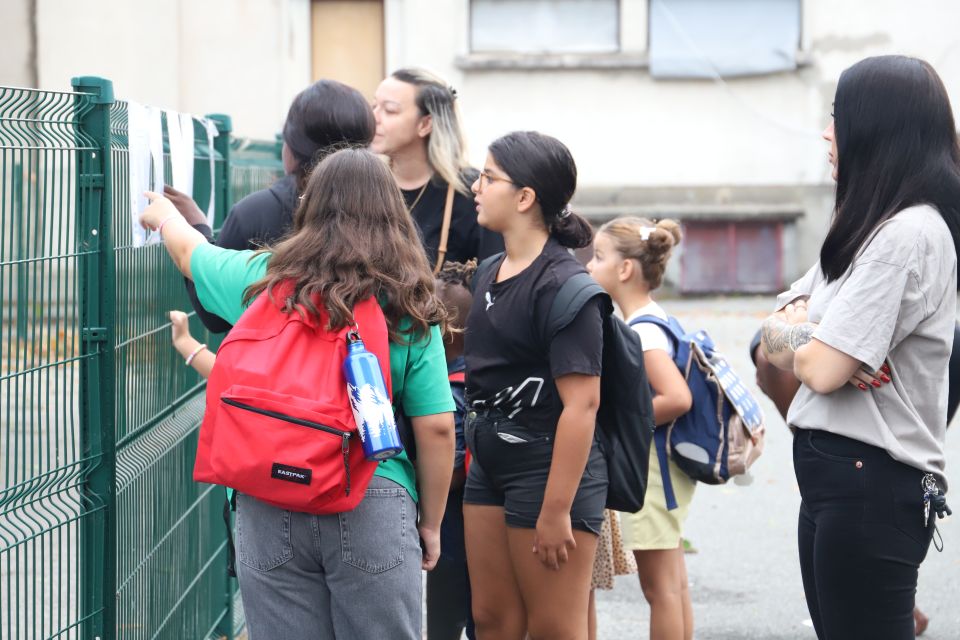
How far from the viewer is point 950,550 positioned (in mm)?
6410

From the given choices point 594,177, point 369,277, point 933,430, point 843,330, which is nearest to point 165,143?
point 369,277

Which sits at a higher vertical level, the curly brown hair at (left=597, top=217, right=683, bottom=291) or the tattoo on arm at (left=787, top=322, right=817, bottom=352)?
the curly brown hair at (left=597, top=217, right=683, bottom=291)

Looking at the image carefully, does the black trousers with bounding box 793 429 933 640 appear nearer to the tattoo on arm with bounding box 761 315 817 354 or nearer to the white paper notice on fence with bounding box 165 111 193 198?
the tattoo on arm with bounding box 761 315 817 354

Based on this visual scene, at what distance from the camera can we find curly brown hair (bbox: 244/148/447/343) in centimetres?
287

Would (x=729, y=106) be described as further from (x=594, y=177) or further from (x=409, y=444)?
(x=409, y=444)

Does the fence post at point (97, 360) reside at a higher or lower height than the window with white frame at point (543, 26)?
lower

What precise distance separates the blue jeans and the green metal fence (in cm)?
51

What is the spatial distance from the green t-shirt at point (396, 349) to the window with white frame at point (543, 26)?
13.8m

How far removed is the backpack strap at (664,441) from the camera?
447 cm

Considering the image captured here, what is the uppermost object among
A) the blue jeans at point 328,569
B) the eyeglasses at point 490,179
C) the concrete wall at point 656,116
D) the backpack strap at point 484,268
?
the concrete wall at point 656,116

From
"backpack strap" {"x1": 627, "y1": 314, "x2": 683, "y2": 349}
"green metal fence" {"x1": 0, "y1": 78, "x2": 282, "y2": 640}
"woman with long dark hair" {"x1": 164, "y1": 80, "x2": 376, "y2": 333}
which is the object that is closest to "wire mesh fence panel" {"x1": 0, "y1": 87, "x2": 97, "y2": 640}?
"green metal fence" {"x1": 0, "y1": 78, "x2": 282, "y2": 640}

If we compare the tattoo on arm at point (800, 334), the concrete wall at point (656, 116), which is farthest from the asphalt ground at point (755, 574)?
the concrete wall at point (656, 116)

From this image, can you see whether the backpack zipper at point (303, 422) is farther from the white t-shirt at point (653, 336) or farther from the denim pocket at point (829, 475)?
the white t-shirt at point (653, 336)

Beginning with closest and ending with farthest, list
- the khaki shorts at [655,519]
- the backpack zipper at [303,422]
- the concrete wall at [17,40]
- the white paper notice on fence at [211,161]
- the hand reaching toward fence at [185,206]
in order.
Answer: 1. the backpack zipper at [303,422]
2. the hand reaching toward fence at [185,206]
3. the khaki shorts at [655,519]
4. the white paper notice on fence at [211,161]
5. the concrete wall at [17,40]
